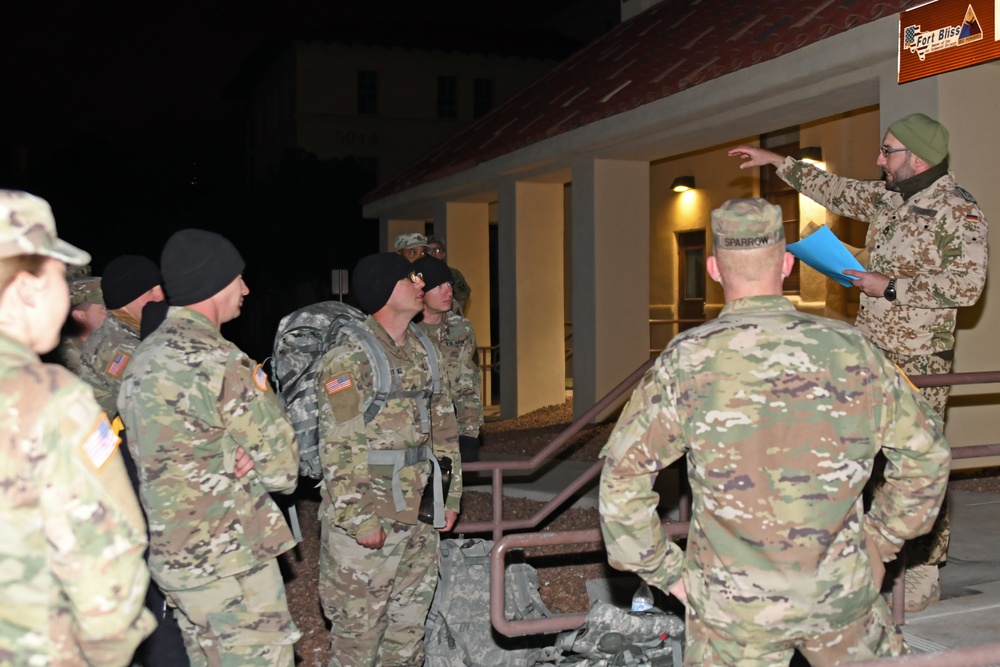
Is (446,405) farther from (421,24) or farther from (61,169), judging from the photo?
(61,169)

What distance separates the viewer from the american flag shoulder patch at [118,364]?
4.26m

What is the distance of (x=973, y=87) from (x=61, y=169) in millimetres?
37690

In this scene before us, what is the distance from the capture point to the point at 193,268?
3.18 metres

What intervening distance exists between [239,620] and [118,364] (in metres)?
1.70

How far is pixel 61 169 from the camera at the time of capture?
3753 cm

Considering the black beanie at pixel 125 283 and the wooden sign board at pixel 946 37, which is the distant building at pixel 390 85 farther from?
the black beanie at pixel 125 283

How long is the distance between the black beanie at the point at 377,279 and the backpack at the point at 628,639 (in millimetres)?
1603

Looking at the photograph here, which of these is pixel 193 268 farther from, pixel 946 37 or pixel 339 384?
pixel 946 37

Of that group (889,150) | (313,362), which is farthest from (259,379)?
(889,150)

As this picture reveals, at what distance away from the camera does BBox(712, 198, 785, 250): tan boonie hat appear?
94.0 inches

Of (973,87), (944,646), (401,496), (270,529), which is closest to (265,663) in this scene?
(270,529)

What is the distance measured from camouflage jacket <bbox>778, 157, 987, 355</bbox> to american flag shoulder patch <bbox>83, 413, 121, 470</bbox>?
11.6 feet

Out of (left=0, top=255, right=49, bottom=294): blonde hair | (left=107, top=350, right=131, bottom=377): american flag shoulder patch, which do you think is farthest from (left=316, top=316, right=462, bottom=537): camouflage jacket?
(left=0, top=255, right=49, bottom=294): blonde hair

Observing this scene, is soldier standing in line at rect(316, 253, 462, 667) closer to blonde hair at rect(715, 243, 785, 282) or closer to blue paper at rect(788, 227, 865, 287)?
blue paper at rect(788, 227, 865, 287)
